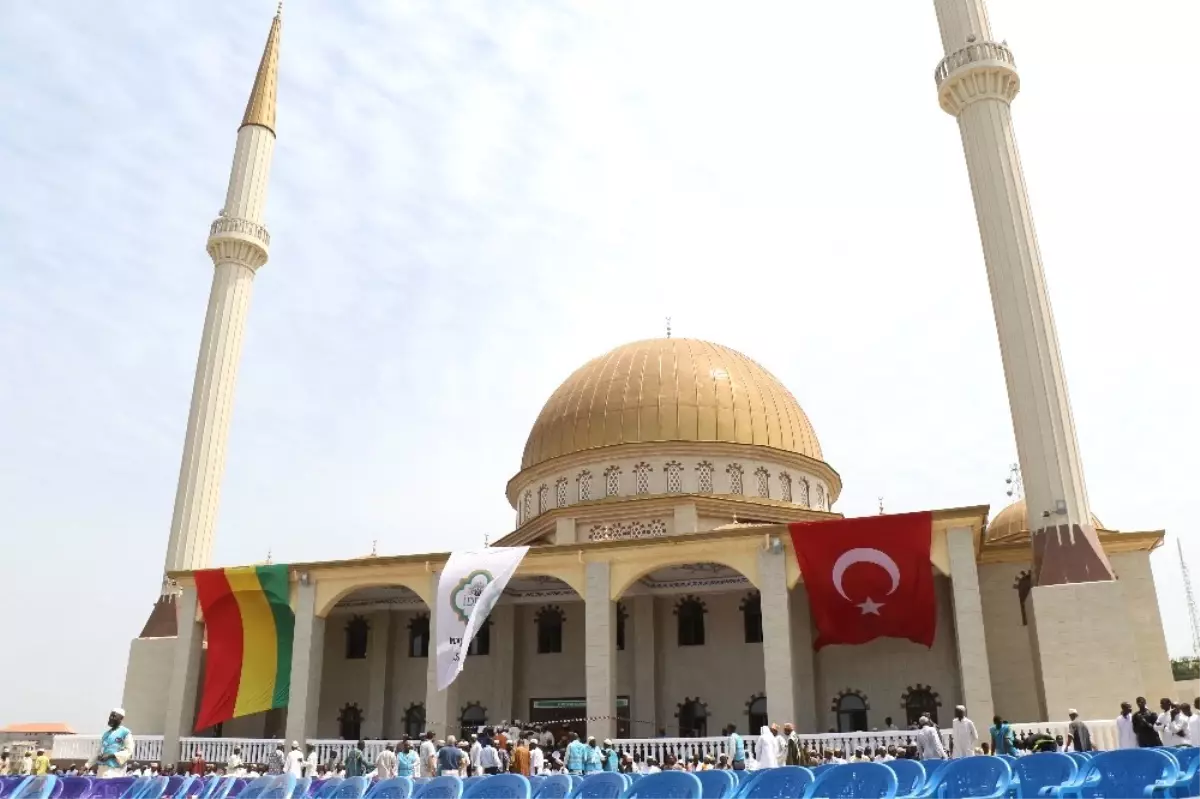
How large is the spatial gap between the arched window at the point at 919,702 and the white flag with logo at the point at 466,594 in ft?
28.5

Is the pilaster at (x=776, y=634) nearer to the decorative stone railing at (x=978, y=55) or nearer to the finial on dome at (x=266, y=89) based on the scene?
the decorative stone railing at (x=978, y=55)

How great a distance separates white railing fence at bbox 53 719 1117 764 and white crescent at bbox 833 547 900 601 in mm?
2513

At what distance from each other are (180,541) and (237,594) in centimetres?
361

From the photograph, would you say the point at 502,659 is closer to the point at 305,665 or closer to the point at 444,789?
the point at 305,665

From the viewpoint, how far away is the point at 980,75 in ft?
71.4

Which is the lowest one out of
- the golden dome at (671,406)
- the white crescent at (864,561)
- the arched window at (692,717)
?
the arched window at (692,717)

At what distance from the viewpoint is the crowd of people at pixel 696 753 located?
36.9 feet

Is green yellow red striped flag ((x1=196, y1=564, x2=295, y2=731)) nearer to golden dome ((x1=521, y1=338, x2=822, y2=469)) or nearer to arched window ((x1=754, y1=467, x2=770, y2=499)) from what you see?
golden dome ((x1=521, y1=338, x2=822, y2=469))

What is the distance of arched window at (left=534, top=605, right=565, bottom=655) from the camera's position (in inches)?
935

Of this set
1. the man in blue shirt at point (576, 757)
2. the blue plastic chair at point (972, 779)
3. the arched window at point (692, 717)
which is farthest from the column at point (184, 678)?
the blue plastic chair at point (972, 779)

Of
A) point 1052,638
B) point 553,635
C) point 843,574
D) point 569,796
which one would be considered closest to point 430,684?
point 553,635

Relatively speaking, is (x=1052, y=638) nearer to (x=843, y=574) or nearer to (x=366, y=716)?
(x=843, y=574)

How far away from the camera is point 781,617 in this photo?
18047 millimetres

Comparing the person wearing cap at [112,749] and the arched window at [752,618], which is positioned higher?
the arched window at [752,618]
